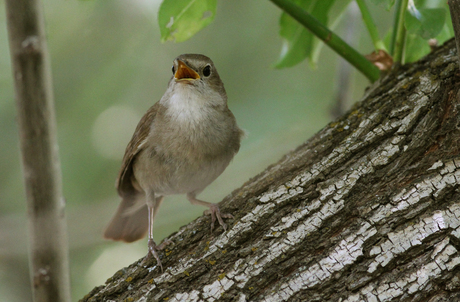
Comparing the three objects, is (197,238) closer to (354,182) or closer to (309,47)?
(354,182)

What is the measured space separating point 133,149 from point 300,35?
4.89 ft

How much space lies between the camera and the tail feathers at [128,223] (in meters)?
3.85

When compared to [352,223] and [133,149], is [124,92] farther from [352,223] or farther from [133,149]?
[352,223]

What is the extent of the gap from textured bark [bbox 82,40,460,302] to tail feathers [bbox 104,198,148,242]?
1321 millimetres

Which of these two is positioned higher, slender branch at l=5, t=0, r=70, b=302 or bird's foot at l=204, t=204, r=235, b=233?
slender branch at l=5, t=0, r=70, b=302

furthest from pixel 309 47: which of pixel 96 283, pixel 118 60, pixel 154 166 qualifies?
pixel 96 283

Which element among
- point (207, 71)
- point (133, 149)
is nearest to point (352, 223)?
point (207, 71)

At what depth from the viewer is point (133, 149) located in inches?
139

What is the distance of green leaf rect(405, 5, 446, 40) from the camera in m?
2.45

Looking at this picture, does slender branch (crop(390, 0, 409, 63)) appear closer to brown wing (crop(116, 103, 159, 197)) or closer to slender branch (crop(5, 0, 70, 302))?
brown wing (crop(116, 103, 159, 197))

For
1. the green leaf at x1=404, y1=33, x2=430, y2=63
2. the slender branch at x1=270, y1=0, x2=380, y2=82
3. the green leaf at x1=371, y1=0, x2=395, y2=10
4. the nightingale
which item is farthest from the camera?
the nightingale

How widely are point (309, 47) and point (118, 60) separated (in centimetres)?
280

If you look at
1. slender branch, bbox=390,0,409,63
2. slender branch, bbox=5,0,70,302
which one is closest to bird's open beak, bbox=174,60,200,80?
slender branch, bbox=5,0,70,302

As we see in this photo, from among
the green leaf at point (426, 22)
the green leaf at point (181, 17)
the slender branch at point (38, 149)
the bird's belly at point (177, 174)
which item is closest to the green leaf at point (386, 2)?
the green leaf at point (426, 22)
